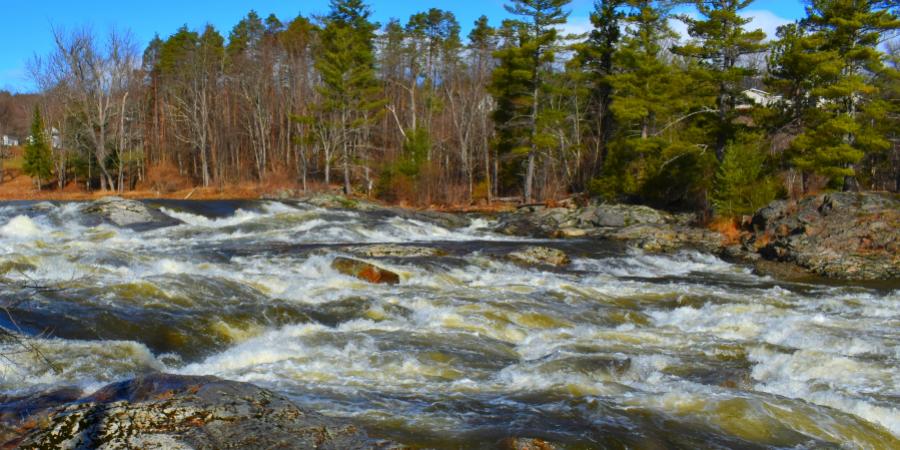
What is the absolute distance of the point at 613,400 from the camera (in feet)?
24.7

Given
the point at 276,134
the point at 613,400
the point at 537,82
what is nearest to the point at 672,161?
the point at 537,82

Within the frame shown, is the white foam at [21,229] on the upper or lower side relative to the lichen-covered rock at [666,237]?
upper

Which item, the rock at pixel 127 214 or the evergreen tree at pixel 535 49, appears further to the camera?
the evergreen tree at pixel 535 49

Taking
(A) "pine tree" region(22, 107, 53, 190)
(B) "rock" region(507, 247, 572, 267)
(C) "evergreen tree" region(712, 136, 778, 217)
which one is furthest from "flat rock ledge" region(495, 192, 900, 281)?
(A) "pine tree" region(22, 107, 53, 190)

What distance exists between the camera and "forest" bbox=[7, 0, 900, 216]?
2680 centimetres

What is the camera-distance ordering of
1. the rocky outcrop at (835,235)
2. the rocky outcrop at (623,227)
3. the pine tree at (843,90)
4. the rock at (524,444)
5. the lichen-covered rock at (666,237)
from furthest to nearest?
the pine tree at (843,90) → the rocky outcrop at (623,227) → the lichen-covered rock at (666,237) → the rocky outcrop at (835,235) → the rock at (524,444)

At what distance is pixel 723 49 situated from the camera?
93.7ft

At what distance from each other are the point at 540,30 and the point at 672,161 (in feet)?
32.5

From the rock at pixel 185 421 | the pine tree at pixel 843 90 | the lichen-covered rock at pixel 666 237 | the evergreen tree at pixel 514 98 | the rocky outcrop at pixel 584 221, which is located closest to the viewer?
the rock at pixel 185 421

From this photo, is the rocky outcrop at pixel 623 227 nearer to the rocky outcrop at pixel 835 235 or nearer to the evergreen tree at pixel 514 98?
the rocky outcrop at pixel 835 235

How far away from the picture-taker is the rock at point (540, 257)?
18.9 m

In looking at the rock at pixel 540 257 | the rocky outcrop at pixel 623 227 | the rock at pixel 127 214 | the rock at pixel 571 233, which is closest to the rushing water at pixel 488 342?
the rock at pixel 540 257

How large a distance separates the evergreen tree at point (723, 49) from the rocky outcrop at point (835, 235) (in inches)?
244

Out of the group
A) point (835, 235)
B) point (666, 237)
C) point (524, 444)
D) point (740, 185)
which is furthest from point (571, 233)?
point (524, 444)
